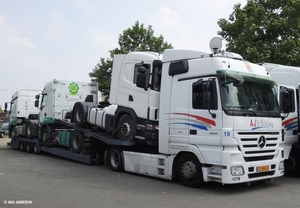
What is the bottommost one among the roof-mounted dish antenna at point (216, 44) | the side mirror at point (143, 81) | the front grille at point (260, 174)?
the front grille at point (260, 174)

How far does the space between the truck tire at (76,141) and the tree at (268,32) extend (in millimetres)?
8399

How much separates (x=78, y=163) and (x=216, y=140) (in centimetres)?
721

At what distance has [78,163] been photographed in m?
13.5

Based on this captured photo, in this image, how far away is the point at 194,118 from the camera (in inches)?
331

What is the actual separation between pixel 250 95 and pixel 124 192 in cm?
366

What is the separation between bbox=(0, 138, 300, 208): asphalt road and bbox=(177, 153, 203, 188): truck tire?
0.16 meters

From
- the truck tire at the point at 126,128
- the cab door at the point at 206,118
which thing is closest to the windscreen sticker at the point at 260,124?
the cab door at the point at 206,118

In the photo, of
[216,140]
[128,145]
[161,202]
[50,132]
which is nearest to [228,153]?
[216,140]

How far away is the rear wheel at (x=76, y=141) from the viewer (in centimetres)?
1305

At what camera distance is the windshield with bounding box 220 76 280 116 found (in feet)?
25.9

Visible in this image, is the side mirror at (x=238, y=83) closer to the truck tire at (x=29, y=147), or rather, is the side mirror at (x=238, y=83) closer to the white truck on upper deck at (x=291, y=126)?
the white truck on upper deck at (x=291, y=126)

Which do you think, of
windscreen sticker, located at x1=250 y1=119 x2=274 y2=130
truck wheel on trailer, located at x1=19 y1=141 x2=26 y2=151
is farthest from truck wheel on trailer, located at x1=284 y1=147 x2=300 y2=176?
truck wheel on trailer, located at x1=19 y1=141 x2=26 y2=151

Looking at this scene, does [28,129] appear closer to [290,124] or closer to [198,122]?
[198,122]

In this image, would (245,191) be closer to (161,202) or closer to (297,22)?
(161,202)
